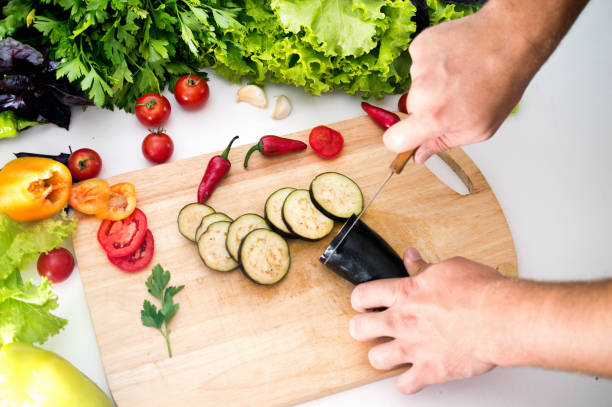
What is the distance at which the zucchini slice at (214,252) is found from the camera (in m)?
2.06

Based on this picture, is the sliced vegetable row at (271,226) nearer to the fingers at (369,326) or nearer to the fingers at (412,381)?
the fingers at (369,326)

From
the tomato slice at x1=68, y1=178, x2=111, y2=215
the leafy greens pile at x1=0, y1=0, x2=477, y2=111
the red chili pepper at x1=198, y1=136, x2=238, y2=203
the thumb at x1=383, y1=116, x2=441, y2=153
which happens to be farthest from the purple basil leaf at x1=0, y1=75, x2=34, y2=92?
the thumb at x1=383, y1=116, x2=441, y2=153

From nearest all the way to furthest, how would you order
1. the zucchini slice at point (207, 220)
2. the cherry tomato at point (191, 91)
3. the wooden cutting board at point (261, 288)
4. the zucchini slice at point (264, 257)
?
the wooden cutting board at point (261, 288) → the zucchini slice at point (264, 257) → the zucchini slice at point (207, 220) → the cherry tomato at point (191, 91)

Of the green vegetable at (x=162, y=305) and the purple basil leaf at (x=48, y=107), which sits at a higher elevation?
the purple basil leaf at (x=48, y=107)

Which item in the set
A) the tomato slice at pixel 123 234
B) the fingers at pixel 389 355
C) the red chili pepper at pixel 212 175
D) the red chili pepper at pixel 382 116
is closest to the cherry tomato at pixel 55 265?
the tomato slice at pixel 123 234

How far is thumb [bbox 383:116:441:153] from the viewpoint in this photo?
1.64 meters

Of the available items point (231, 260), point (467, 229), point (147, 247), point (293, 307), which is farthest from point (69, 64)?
point (467, 229)

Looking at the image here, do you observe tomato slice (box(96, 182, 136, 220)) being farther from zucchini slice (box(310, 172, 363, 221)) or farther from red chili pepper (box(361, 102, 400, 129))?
red chili pepper (box(361, 102, 400, 129))

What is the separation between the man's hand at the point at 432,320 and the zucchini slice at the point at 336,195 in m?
0.37

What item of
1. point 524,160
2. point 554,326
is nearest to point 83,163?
point 554,326

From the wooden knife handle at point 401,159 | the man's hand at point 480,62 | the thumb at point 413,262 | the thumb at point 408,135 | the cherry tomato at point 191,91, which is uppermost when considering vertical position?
the man's hand at point 480,62

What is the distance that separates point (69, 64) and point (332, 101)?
1.25m

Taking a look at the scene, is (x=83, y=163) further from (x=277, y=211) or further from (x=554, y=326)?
(x=554, y=326)

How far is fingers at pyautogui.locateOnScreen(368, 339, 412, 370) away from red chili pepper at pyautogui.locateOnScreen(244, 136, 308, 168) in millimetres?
970
